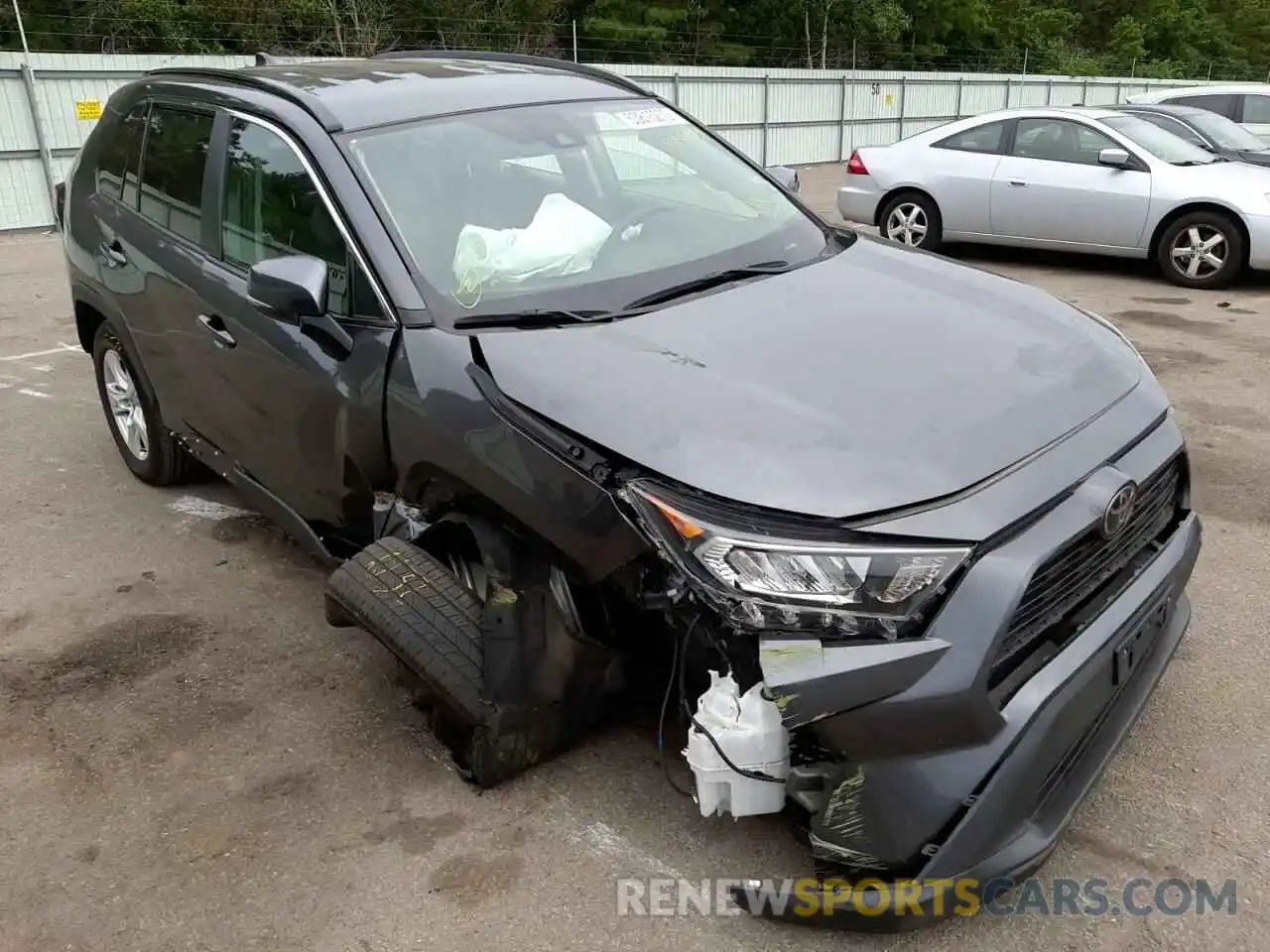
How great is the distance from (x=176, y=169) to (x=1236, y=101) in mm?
13412

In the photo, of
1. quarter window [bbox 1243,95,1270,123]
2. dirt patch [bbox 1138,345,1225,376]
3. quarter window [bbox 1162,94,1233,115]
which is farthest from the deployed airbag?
quarter window [bbox 1243,95,1270,123]

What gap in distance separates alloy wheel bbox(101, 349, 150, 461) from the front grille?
159 inches

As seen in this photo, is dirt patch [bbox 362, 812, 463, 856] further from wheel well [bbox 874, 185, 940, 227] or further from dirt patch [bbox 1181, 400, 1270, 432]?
wheel well [bbox 874, 185, 940, 227]

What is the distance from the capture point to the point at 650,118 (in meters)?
→ 3.91

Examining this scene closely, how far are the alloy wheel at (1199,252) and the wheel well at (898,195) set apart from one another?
2.15 meters

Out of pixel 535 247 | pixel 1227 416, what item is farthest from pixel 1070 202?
pixel 535 247

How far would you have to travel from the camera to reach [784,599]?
2.15 metres

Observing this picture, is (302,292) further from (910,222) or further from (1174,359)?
(910,222)

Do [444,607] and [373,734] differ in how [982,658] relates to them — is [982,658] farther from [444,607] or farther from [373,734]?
[373,734]

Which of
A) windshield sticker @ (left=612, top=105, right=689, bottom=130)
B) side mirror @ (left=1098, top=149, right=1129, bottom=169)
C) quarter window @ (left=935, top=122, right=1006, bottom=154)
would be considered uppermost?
windshield sticker @ (left=612, top=105, right=689, bottom=130)

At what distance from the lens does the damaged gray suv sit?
2.13 meters

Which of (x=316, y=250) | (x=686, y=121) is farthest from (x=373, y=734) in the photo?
(x=686, y=121)

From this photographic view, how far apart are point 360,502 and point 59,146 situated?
13225 millimetres

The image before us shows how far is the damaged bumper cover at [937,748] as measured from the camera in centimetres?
207
